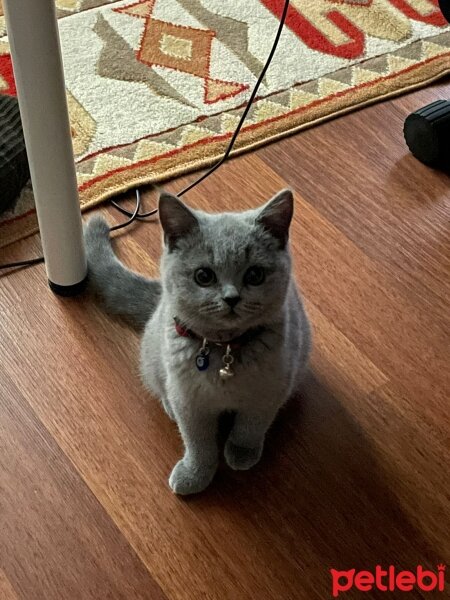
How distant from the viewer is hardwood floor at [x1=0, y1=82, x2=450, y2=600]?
3.74ft

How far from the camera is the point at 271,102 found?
5.96 feet

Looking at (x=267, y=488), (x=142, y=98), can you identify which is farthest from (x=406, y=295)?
(x=142, y=98)

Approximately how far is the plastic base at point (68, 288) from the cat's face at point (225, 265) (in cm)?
41

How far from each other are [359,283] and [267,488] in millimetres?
471

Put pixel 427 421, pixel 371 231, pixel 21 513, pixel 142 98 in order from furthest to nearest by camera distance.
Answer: pixel 142 98, pixel 371 231, pixel 427 421, pixel 21 513

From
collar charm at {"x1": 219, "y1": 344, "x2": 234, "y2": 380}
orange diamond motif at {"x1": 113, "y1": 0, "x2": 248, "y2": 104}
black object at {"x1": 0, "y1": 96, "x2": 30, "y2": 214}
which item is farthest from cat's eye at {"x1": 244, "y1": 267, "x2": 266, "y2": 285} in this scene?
orange diamond motif at {"x1": 113, "y1": 0, "x2": 248, "y2": 104}

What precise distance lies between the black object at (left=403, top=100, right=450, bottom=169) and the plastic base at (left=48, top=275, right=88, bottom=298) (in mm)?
783

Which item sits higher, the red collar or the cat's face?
the cat's face

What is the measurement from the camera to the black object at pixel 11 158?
5.05 feet

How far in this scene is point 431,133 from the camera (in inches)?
65.4

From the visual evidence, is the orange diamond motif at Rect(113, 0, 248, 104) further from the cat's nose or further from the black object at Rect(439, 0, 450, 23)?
the cat's nose

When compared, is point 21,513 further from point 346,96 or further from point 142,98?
point 346,96

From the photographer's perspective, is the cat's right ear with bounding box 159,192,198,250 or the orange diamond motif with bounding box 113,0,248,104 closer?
the cat's right ear with bounding box 159,192,198,250

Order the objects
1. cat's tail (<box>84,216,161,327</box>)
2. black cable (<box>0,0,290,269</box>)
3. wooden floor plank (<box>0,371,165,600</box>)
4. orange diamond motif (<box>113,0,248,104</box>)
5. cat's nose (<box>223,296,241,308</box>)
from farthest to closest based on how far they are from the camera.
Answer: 1. orange diamond motif (<box>113,0,248,104</box>)
2. black cable (<box>0,0,290,269</box>)
3. cat's tail (<box>84,216,161,327</box>)
4. wooden floor plank (<box>0,371,165,600</box>)
5. cat's nose (<box>223,296,241,308</box>)
